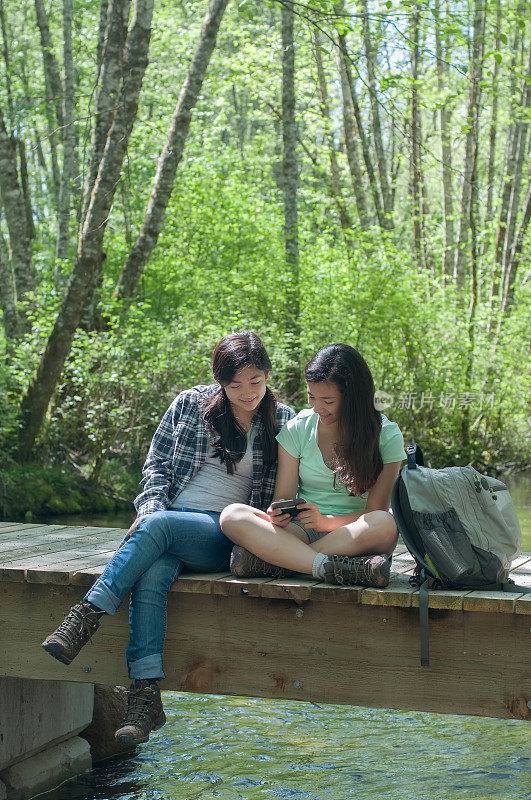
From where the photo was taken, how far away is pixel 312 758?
5.49 meters

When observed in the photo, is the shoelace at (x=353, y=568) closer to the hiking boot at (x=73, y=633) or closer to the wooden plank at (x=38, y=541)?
the hiking boot at (x=73, y=633)

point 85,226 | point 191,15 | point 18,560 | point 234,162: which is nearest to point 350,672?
point 18,560

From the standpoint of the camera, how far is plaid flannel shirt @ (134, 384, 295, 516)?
4637 mm

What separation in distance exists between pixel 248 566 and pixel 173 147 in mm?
10185

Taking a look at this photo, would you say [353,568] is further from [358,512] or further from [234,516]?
[234,516]

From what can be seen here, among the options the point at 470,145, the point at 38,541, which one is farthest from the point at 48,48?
the point at 38,541

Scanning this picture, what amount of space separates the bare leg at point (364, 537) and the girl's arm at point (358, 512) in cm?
12

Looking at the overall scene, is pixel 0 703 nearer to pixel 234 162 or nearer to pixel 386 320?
pixel 386 320

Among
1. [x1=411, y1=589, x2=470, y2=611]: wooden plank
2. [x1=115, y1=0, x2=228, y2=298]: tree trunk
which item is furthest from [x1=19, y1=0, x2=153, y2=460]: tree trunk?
[x1=411, y1=589, x2=470, y2=611]: wooden plank

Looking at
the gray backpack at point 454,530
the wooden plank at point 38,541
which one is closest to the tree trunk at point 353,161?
the wooden plank at point 38,541

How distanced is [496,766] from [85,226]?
843cm

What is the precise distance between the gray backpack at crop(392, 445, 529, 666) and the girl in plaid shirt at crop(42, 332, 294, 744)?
0.91m

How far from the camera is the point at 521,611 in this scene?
A: 12.0 ft

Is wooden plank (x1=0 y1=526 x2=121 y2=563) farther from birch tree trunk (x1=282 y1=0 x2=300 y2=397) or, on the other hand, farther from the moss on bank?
birch tree trunk (x1=282 y1=0 x2=300 y2=397)
